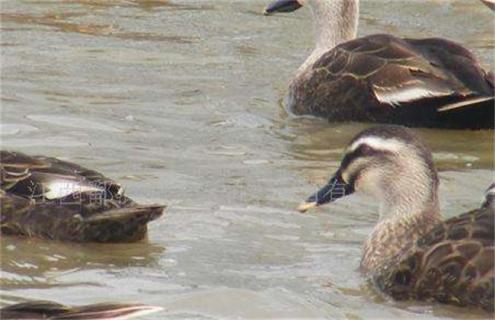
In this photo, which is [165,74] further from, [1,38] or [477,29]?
[477,29]

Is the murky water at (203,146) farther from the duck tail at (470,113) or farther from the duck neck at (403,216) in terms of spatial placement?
the duck neck at (403,216)

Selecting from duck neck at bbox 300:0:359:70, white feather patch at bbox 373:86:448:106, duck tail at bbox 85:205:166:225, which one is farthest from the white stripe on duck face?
duck neck at bbox 300:0:359:70

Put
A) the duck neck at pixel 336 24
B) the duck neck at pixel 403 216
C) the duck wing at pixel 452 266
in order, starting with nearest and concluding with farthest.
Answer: the duck wing at pixel 452 266
the duck neck at pixel 403 216
the duck neck at pixel 336 24

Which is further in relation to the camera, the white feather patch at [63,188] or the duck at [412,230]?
the white feather patch at [63,188]

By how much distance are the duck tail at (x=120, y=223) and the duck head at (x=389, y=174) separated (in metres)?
0.81

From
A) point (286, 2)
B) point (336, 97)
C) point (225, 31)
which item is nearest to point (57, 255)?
point (336, 97)

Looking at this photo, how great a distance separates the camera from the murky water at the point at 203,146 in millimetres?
8828

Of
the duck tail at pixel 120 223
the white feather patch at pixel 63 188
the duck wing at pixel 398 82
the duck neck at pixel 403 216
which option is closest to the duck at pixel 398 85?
the duck wing at pixel 398 82

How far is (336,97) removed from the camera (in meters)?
13.3

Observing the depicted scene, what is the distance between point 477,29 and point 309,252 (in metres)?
7.42

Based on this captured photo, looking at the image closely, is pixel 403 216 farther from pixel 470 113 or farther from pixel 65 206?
pixel 470 113

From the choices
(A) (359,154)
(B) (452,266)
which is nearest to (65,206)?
(A) (359,154)

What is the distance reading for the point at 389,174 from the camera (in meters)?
9.52

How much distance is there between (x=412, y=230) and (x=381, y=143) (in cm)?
→ 52
